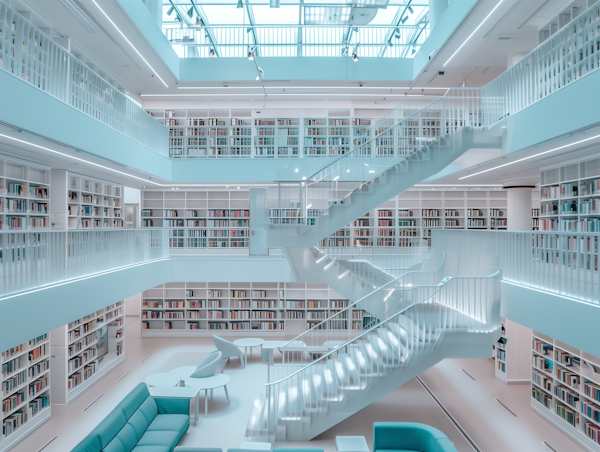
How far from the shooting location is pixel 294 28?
11.0 metres

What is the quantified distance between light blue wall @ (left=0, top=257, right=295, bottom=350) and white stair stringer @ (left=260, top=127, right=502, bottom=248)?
2.72 m

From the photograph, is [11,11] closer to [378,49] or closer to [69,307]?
[69,307]

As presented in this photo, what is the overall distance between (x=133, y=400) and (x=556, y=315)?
19.9ft

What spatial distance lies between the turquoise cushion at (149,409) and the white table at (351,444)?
10.1 ft

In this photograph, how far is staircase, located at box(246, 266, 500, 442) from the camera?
6434 mm

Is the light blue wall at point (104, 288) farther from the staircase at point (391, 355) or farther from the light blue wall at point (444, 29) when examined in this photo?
the light blue wall at point (444, 29)

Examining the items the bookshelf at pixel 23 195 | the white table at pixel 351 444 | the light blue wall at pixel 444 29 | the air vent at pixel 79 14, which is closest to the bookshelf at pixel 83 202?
the bookshelf at pixel 23 195

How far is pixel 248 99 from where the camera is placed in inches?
482

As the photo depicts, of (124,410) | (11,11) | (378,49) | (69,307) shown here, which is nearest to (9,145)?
(11,11)

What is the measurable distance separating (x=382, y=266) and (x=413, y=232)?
3140mm

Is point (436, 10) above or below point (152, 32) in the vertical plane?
above

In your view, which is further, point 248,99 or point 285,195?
point 248,99

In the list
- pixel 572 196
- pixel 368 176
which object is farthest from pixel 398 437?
pixel 572 196

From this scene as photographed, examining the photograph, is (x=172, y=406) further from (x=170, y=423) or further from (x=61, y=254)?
(x=61, y=254)
